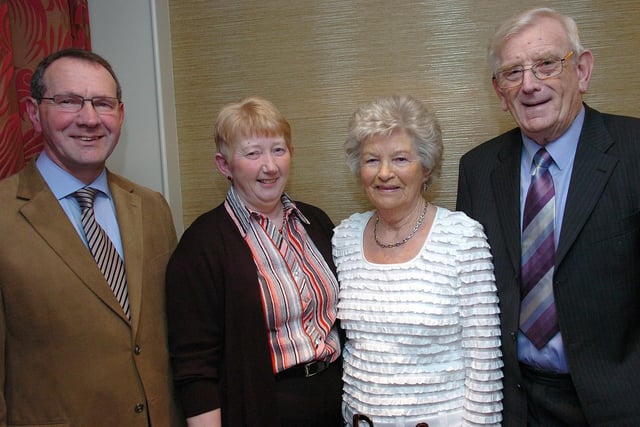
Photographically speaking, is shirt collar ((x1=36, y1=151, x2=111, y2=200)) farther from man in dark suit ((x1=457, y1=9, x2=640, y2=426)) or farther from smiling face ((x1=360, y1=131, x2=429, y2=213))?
man in dark suit ((x1=457, y1=9, x2=640, y2=426))

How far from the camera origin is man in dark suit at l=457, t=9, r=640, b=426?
1.50 metres

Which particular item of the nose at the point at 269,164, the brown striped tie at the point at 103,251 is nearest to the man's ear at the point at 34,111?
the brown striped tie at the point at 103,251

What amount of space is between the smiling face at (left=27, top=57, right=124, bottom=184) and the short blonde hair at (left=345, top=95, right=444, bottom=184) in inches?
32.5

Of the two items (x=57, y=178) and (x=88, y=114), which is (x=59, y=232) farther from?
(x=88, y=114)

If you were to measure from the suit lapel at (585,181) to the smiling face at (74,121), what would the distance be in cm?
142

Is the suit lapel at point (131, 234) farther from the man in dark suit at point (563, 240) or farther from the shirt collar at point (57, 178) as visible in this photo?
the man in dark suit at point (563, 240)

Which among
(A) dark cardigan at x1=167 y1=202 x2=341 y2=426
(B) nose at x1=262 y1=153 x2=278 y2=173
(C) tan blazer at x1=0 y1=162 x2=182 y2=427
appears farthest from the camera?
(B) nose at x1=262 y1=153 x2=278 y2=173

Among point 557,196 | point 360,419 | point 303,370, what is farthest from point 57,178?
point 557,196

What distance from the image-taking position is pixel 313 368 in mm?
1763

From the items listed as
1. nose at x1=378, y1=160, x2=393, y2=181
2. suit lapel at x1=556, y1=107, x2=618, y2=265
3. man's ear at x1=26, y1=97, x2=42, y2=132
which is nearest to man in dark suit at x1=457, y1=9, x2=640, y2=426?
suit lapel at x1=556, y1=107, x2=618, y2=265

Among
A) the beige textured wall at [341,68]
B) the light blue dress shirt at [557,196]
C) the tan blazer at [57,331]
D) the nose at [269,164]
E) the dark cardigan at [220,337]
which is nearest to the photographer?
the tan blazer at [57,331]

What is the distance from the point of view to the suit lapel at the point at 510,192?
1647mm

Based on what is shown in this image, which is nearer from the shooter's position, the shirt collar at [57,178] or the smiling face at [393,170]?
the shirt collar at [57,178]

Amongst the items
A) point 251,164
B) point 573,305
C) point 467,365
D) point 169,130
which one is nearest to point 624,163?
point 573,305
